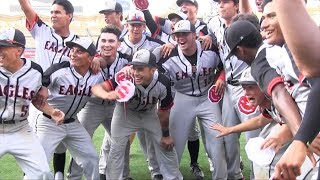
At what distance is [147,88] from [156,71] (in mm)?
244

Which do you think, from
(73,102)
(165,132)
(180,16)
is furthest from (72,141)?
(180,16)

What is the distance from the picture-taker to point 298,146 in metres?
1.45

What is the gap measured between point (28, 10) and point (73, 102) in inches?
51.9

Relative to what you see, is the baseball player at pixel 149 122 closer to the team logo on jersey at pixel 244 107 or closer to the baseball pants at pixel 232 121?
the baseball pants at pixel 232 121

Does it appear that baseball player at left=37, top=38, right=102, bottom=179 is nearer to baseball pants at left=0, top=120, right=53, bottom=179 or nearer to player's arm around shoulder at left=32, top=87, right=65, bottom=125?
player's arm around shoulder at left=32, top=87, right=65, bottom=125

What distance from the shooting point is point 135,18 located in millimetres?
5590

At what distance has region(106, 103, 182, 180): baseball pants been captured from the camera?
15.9ft

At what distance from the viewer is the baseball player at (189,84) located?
196 inches

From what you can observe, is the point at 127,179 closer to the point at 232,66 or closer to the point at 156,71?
the point at 156,71

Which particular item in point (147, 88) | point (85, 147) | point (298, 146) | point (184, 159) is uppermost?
point (298, 146)

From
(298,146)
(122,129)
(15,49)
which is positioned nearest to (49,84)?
(15,49)

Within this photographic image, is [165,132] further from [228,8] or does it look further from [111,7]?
[111,7]

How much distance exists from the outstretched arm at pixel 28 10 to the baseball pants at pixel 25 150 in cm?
162

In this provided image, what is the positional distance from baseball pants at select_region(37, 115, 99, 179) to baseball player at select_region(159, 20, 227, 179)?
100 centimetres
